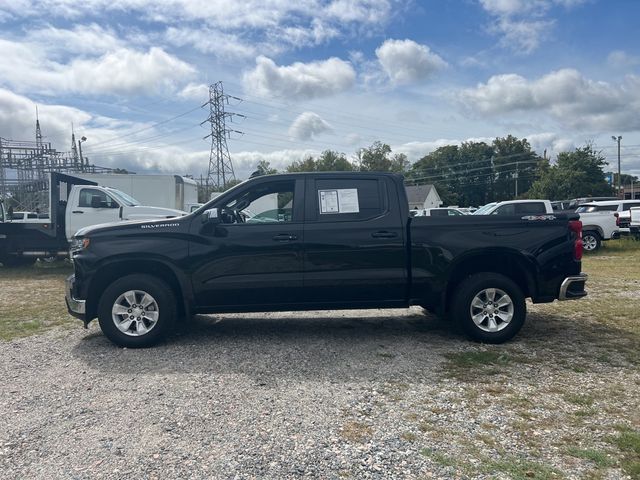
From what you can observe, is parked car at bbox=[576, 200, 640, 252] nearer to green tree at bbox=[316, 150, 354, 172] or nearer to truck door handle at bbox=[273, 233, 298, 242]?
truck door handle at bbox=[273, 233, 298, 242]

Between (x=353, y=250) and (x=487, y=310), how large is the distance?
1.71 m

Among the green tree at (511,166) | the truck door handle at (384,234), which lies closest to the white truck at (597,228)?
the truck door handle at (384,234)

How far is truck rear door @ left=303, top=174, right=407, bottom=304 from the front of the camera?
563 centimetres

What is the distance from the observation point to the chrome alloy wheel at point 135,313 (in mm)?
5605

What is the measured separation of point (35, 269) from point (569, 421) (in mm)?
14440

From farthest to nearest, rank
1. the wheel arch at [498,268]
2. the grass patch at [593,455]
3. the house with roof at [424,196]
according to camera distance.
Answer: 1. the house with roof at [424,196]
2. the wheel arch at [498,268]
3. the grass patch at [593,455]

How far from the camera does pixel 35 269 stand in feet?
46.2

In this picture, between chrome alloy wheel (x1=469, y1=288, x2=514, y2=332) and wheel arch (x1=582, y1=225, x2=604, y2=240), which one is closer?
chrome alloy wheel (x1=469, y1=288, x2=514, y2=332)

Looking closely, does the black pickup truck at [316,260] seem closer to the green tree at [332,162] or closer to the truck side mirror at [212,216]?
the truck side mirror at [212,216]

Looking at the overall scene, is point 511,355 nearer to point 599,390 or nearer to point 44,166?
point 599,390

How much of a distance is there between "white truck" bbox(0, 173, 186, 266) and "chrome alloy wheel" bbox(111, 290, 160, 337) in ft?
21.6

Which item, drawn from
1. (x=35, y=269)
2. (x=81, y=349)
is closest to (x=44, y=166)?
(x=35, y=269)

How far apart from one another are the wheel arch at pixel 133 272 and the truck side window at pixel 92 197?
7.53 meters

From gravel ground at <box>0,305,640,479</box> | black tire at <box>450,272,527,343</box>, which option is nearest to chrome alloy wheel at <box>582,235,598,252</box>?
gravel ground at <box>0,305,640,479</box>
